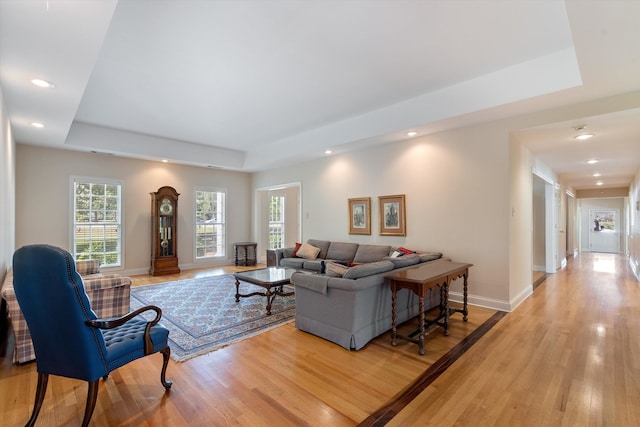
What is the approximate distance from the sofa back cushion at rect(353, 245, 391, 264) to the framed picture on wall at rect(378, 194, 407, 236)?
31 cm

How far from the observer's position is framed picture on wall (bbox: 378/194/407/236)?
202 inches

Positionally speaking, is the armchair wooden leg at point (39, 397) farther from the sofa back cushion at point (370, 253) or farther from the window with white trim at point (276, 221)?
the window with white trim at point (276, 221)

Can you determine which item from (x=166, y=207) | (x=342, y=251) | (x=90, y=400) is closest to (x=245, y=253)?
(x=166, y=207)

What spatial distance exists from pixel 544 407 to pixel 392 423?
1095mm

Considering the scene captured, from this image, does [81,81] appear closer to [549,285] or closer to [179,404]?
[179,404]

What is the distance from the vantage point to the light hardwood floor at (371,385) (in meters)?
1.95

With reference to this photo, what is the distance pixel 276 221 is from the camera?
9.02m

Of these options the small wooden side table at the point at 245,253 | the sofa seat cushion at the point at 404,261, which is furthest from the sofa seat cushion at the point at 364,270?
the small wooden side table at the point at 245,253

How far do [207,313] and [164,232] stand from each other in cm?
372

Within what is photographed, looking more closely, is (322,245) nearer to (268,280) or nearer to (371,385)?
(268,280)

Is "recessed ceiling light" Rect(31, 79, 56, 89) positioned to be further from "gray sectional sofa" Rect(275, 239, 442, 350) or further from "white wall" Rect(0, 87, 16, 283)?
"gray sectional sofa" Rect(275, 239, 442, 350)

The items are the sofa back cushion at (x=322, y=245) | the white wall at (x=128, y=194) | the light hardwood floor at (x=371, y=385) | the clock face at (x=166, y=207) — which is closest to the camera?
Answer: the light hardwood floor at (x=371, y=385)

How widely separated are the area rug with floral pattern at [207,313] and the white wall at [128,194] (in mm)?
1796

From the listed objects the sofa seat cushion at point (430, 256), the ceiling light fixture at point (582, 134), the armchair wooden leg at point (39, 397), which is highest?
the ceiling light fixture at point (582, 134)
